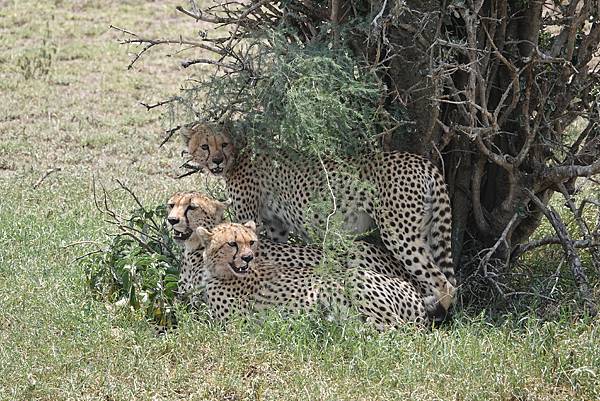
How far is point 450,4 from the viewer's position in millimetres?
4723

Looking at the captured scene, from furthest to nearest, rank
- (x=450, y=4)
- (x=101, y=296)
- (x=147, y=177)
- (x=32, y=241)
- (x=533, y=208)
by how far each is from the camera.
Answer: (x=147, y=177) → (x=32, y=241) → (x=533, y=208) → (x=101, y=296) → (x=450, y=4)

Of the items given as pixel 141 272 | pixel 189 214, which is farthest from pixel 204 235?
pixel 141 272

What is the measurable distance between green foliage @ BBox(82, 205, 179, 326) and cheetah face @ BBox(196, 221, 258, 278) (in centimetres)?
28

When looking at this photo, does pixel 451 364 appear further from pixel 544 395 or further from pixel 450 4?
pixel 450 4

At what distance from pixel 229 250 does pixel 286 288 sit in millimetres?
333

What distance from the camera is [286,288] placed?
470 cm

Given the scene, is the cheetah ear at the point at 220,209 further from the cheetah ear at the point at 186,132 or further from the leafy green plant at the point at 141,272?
the cheetah ear at the point at 186,132

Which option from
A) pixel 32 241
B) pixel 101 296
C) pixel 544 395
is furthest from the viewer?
pixel 32 241

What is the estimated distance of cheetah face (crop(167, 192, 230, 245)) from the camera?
16.6ft

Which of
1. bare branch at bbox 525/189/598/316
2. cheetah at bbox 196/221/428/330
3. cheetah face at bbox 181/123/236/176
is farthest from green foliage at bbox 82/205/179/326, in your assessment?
bare branch at bbox 525/189/598/316

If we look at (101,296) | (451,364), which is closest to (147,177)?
(101,296)

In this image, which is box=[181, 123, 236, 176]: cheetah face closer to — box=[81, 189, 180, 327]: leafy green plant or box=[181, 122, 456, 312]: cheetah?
box=[181, 122, 456, 312]: cheetah

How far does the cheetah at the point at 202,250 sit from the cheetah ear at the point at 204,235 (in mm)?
123

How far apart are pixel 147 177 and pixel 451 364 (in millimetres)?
4338
